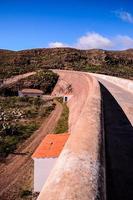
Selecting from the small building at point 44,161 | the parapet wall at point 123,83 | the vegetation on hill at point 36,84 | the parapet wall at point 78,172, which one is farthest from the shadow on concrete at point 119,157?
the vegetation on hill at point 36,84

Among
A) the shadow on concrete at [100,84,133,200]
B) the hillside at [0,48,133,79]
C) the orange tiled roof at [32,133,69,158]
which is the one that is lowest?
the orange tiled roof at [32,133,69,158]

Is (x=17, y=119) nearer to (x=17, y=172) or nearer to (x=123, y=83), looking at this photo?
(x=123, y=83)

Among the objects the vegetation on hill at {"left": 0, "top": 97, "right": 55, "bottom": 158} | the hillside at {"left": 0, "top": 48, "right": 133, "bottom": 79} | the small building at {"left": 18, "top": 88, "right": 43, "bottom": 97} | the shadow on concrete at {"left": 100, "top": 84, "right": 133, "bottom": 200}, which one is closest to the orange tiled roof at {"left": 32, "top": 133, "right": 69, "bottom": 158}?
the shadow on concrete at {"left": 100, "top": 84, "right": 133, "bottom": 200}

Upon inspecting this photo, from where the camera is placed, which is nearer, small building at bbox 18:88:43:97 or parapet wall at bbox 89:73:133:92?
parapet wall at bbox 89:73:133:92

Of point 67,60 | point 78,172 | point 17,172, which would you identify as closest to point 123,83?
point 17,172

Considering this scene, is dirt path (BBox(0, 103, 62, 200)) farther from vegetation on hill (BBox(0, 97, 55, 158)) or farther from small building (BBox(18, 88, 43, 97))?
small building (BBox(18, 88, 43, 97))

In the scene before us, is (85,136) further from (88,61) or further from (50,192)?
(88,61)

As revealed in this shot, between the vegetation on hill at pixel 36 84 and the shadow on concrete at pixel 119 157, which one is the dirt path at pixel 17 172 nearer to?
the shadow on concrete at pixel 119 157
